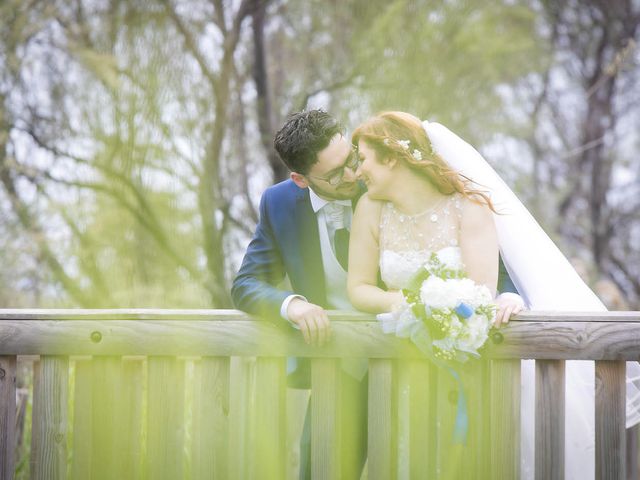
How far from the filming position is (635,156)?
40.8 ft

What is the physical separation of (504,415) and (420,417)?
10.3 inches

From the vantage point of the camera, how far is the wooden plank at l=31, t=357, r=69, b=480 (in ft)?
8.18

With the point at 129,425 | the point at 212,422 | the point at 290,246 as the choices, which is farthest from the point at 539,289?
the point at 129,425

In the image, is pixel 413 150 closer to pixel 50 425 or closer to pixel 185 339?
pixel 185 339

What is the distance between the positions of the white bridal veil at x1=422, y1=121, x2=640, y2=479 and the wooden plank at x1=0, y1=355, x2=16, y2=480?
1693mm

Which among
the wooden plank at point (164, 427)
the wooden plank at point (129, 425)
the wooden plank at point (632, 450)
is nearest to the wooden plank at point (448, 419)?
the wooden plank at point (632, 450)

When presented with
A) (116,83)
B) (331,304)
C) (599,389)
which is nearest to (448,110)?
(116,83)

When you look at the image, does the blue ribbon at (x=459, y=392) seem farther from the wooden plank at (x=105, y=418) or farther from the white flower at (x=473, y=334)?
the wooden plank at (x=105, y=418)

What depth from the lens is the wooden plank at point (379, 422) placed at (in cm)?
246

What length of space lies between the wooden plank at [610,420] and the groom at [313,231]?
54cm

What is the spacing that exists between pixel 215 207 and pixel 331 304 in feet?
11.6

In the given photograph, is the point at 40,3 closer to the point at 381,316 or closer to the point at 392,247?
the point at 392,247

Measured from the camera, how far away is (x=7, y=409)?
2525 millimetres

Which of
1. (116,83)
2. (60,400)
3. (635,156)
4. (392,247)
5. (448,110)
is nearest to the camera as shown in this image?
(60,400)
